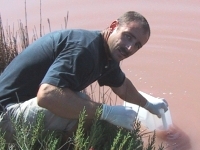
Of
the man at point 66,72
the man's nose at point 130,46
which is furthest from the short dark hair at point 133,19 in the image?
the man's nose at point 130,46

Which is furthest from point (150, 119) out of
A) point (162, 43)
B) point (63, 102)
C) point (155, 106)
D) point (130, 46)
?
point (162, 43)

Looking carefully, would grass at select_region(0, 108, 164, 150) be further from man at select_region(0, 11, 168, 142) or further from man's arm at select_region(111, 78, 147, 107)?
man's arm at select_region(111, 78, 147, 107)

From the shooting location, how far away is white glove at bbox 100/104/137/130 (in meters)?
2.37

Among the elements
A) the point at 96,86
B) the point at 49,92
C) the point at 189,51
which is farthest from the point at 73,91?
the point at 189,51

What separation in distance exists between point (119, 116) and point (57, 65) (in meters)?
0.49

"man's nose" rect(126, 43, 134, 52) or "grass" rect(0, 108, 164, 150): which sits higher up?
"man's nose" rect(126, 43, 134, 52)

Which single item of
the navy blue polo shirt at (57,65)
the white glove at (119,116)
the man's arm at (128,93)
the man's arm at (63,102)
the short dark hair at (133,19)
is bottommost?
the man's arm at (128,93)

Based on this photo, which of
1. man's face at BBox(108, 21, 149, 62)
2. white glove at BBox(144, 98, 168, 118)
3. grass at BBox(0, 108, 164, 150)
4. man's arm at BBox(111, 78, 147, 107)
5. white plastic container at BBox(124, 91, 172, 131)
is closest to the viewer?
grass at BBox(0, 108, 164, 150)

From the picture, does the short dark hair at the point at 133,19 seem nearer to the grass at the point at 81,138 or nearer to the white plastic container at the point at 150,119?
the grass at the point at 81,138

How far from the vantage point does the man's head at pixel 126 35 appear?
2.35 meters

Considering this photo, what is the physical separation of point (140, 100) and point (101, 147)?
0.66 meters

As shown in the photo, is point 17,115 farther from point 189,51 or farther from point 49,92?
point 189,51

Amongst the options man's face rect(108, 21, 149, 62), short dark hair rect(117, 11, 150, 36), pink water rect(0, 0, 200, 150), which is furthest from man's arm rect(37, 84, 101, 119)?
pink water rect(0, 0, 200, 150)

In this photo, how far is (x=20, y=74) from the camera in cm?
231
